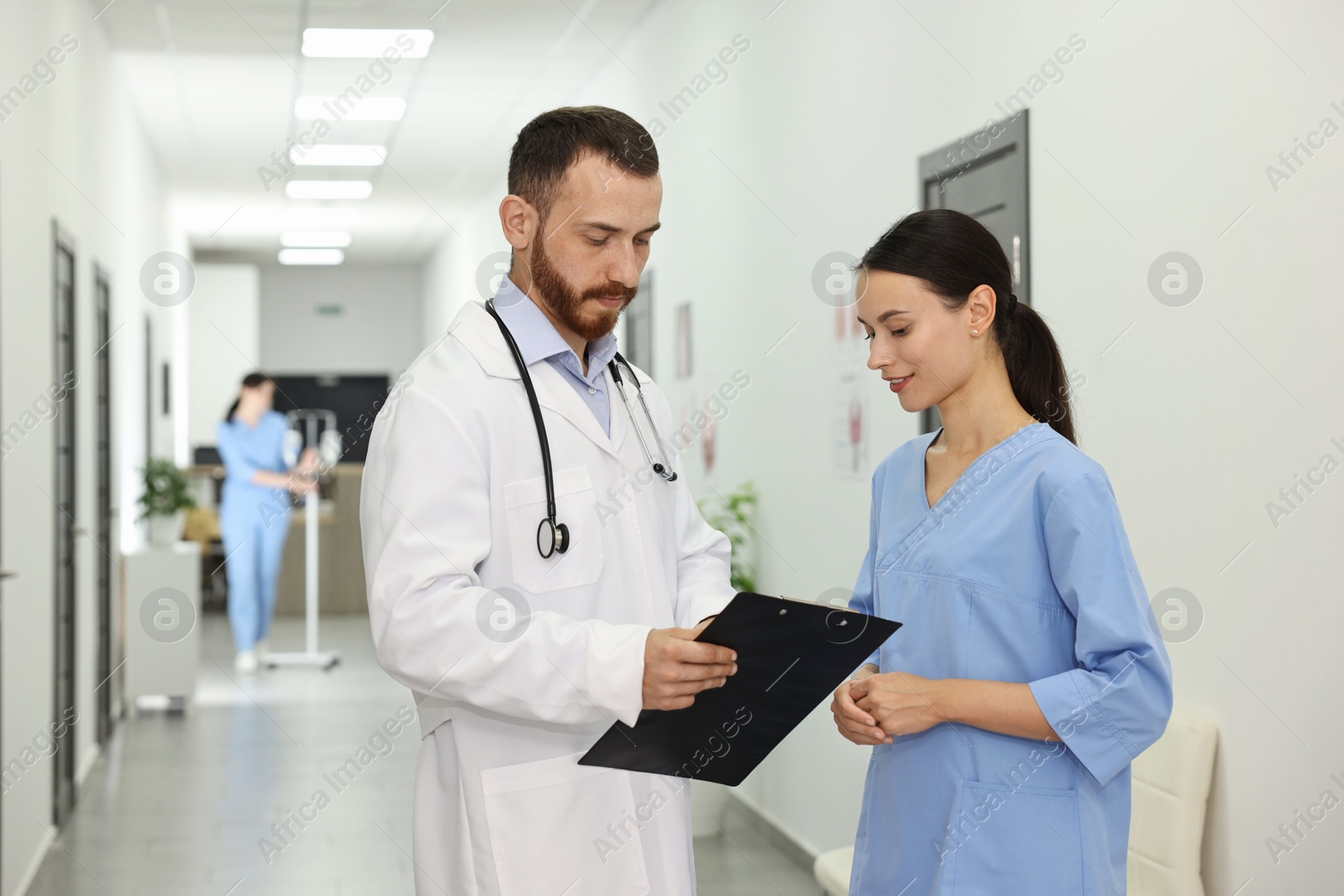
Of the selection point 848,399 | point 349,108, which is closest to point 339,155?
point 349,108

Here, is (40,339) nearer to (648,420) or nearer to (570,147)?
(648,420)

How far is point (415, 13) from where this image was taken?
547 centimetres

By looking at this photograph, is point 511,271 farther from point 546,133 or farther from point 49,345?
point 49,345

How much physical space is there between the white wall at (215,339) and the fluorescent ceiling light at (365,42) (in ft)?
25.2

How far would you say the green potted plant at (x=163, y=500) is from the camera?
21.1ft

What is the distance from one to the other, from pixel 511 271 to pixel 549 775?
68cm

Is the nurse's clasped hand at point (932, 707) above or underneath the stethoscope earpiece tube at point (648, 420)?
underneath

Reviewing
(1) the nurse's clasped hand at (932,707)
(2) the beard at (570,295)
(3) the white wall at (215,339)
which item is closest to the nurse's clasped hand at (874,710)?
(1) the nurse's clasped hand at (932,707)

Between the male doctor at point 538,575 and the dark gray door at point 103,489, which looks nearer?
the male doctor at point 538,575

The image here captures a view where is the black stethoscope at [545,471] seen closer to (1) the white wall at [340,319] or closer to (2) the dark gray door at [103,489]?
(2) the dark gray door at [103,489]

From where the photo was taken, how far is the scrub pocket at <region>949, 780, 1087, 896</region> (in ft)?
4.77

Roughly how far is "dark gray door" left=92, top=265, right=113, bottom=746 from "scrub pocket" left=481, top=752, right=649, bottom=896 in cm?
490

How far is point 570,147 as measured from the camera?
153 cm

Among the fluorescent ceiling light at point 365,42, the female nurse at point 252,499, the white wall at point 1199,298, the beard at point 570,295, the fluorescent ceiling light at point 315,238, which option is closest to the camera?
the beard at point 570,295
